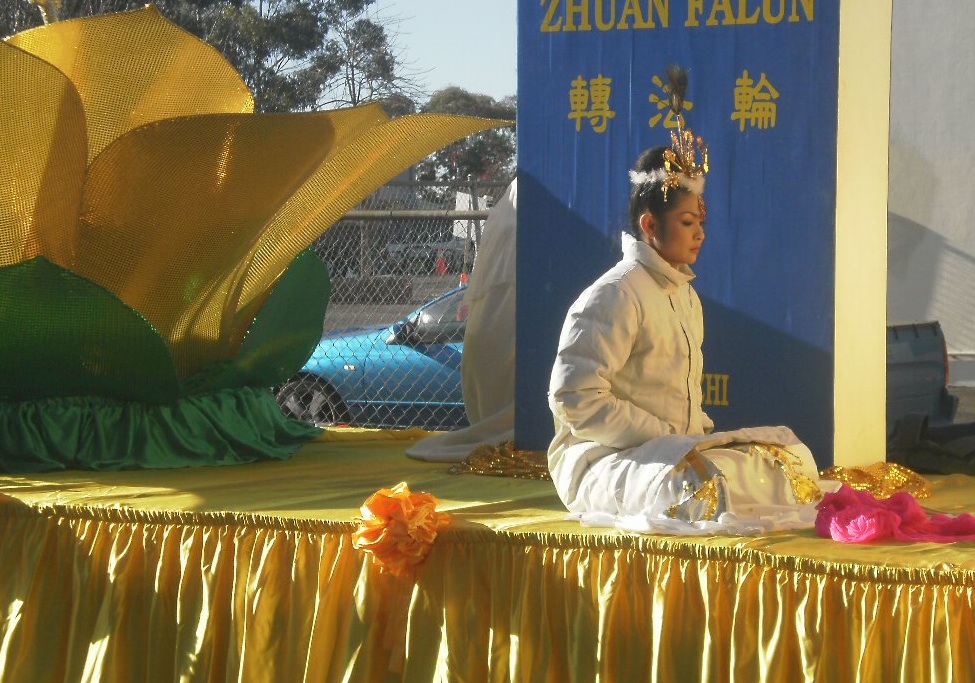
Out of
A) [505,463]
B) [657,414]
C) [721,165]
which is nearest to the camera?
[657,414]

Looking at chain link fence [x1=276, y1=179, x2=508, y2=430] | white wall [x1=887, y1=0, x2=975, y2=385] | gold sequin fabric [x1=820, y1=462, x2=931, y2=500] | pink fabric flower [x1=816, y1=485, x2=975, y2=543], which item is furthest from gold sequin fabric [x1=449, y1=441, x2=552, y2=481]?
white wall [x1=887, y1=0, x2=975, y2=385]

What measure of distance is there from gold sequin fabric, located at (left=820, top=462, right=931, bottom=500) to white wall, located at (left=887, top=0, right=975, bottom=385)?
7125 millimetres

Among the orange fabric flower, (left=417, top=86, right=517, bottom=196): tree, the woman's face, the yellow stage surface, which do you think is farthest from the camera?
(left=417, top=86, right=517, bottom=196): tree

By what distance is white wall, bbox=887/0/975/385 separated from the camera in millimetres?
10648

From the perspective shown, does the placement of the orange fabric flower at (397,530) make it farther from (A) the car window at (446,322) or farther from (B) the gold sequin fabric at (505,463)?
(A) the car window at (446,322)

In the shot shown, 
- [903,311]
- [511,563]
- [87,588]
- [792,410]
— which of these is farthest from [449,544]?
[903,311]

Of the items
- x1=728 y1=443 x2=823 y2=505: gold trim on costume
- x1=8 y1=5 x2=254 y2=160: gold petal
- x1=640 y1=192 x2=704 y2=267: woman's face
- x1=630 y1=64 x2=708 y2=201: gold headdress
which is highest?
x1=8 y1=5 x2=254 y2=160: gold petal

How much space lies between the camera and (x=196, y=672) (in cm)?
318

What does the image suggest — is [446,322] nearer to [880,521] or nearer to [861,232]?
[861,232]

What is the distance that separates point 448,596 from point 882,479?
154 centimetres

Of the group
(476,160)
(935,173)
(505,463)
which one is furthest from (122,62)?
(476,160)

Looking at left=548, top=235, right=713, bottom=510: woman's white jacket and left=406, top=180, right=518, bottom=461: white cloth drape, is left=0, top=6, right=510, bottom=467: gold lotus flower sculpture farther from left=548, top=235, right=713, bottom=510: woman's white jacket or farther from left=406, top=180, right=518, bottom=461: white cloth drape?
left=548, top=235, right=713, bottom=510: woman's white jacket

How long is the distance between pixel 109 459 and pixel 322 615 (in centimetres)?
149

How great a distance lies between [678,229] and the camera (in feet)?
10.4
